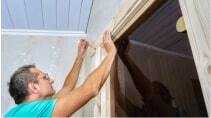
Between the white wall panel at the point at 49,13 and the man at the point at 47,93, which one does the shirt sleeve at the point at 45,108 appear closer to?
the man at the point at 47,93

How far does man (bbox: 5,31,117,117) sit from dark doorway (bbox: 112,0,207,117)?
253mm

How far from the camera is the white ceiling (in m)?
2.43

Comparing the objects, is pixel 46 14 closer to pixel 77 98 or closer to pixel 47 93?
pixel 47 93

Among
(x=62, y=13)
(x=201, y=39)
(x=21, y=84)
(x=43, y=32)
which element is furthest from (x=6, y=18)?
(x=201, y=39)

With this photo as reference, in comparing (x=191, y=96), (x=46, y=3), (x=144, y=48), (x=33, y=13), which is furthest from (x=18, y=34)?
(x=191, y=96)

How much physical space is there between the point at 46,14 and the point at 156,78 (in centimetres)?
135

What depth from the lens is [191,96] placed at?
161 cm

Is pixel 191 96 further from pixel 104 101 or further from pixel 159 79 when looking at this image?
pixel 104 101

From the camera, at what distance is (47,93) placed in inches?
52.8

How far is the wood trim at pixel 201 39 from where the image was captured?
63 cm

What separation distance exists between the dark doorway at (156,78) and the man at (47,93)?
10.0 inches

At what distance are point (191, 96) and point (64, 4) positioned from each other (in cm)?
139

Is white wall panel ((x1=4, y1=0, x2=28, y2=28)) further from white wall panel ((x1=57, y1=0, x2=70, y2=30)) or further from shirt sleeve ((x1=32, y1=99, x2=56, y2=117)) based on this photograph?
shirt sleeve ((x1=32, y1=99, x2=56, y2=117))

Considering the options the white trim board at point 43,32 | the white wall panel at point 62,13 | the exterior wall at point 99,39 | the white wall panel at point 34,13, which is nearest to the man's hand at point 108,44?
the exterior wall at point 99,39
